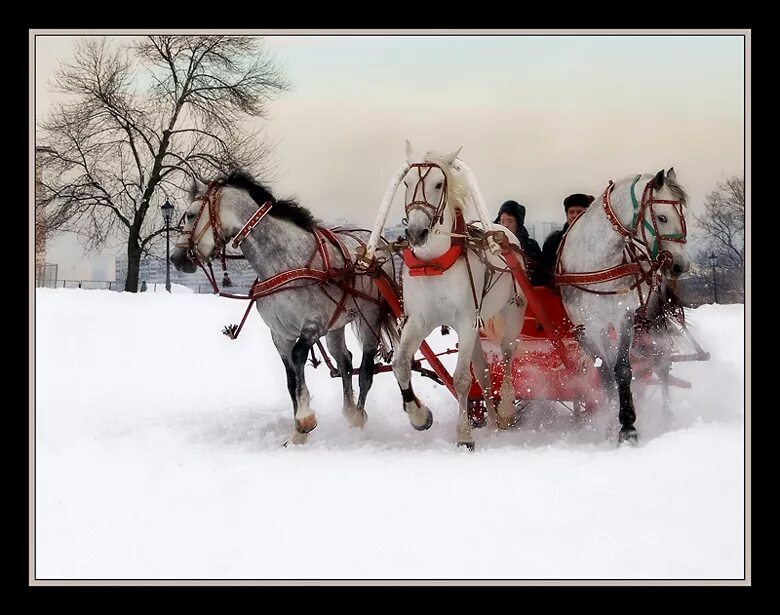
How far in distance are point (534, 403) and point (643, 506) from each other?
3.17m

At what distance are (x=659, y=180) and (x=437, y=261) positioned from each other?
1852mm

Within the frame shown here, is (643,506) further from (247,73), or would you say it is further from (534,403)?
(247,73)

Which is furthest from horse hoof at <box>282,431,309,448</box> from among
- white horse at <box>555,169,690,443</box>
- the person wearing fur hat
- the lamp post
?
the lamp post

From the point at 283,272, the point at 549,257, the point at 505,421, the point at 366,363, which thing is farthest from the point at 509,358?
the point at 283,272

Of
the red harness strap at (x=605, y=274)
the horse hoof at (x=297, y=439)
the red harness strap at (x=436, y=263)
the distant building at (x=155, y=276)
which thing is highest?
the distant building at (x=155, y=276)

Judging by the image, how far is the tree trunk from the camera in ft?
57.0

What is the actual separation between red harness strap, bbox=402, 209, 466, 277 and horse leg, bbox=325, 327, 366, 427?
6.83ft

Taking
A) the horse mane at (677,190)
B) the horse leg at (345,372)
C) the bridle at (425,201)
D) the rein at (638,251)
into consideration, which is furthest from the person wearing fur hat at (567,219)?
the horse leg at (345,372)

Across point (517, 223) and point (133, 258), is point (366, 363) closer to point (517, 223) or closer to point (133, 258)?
point (517, 223)

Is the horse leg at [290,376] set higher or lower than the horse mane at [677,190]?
lower

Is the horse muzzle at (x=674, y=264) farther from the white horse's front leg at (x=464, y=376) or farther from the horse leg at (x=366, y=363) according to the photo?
the horse leg at (x=366, y=363)

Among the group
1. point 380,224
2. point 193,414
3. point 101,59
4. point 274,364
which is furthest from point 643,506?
point 101,59

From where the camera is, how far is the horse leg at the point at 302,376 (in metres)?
8.03

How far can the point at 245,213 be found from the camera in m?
8.03
